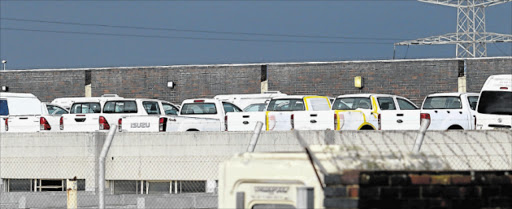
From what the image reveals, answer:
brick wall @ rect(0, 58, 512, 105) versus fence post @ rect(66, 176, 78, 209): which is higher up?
brick wall @ rect(0, 58, 512, 105)

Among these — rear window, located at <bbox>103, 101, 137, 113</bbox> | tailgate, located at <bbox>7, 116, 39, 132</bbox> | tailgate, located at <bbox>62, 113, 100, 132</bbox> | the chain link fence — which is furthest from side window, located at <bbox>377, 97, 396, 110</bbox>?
tailgate, located at <bbox>7, 116, 39, 132</bbox>

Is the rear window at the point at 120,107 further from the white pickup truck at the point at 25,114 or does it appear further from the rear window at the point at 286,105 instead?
the rear window at the point at 286,105

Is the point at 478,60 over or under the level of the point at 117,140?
over

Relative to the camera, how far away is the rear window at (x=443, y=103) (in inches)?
962

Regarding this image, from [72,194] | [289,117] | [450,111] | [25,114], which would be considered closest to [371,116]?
[450,111]

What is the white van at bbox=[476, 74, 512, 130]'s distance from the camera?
67.1ft

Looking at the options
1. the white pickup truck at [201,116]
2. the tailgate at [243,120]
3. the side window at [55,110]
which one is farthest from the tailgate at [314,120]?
the side window at [55,110]

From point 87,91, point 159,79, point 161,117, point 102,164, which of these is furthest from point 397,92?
point 102,164

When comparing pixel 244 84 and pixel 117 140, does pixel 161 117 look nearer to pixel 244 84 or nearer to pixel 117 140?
pixel 117 140

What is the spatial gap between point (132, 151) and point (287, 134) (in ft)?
12.5

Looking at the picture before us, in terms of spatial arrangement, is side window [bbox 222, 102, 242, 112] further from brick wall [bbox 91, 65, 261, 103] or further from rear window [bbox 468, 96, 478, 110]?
brick wall [bbox 91, 65, 261, 103]

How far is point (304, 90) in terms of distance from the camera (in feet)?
135

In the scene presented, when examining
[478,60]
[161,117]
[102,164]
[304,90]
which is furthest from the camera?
[304,90]

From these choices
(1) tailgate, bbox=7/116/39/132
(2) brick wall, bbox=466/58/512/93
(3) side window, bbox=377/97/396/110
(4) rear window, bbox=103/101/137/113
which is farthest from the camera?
(2) brick wall, bbox=466/58/512/93
